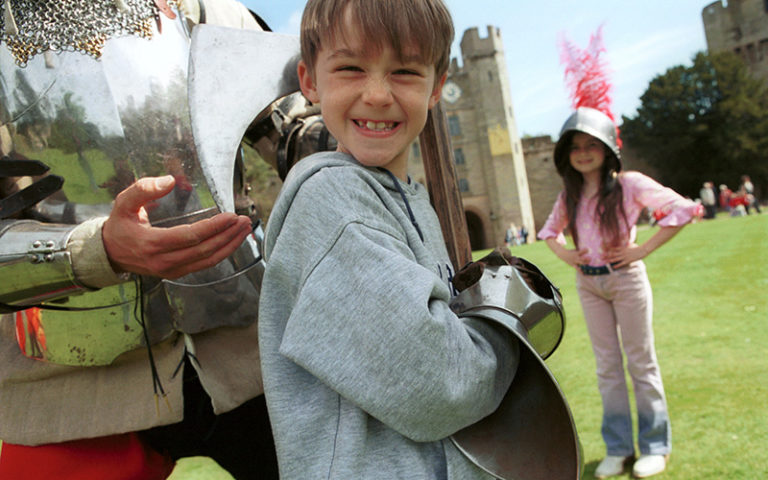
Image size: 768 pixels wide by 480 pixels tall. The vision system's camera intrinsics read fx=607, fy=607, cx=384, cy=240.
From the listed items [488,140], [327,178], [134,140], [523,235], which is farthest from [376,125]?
[488,140]

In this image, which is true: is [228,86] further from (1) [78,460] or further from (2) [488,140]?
(2) [488,140]

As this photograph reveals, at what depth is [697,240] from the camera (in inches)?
473

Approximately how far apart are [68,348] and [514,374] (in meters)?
1.06

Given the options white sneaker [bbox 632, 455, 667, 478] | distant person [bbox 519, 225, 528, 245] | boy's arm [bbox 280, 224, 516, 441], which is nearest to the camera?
boy's arm [bbox 280, 224, 516, 441]

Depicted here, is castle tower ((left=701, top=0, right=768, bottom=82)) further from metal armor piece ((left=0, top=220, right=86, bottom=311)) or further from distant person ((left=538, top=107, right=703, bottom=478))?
metal armor piece ((left=0, top=220, right=86, bottom=311))

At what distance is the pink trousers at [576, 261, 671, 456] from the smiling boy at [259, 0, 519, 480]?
7.22ft

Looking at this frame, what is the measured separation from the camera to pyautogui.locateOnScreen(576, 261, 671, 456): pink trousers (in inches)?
116

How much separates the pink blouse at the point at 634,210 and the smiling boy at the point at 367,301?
7.36 ft

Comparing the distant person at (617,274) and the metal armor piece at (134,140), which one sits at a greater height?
the metal armor piece at (134,140)

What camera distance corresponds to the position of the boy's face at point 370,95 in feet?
3.50

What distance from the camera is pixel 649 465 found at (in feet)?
9.34

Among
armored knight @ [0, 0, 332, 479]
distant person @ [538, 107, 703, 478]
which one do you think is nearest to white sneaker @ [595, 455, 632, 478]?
distant person @ [538, 107, 703, 478]

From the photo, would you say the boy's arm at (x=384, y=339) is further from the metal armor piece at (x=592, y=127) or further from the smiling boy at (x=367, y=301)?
the metal armor piece at (x=592, y=127)

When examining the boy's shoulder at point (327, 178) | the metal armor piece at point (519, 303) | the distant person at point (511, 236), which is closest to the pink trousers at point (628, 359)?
the metal armor piece at point (519, 303)
